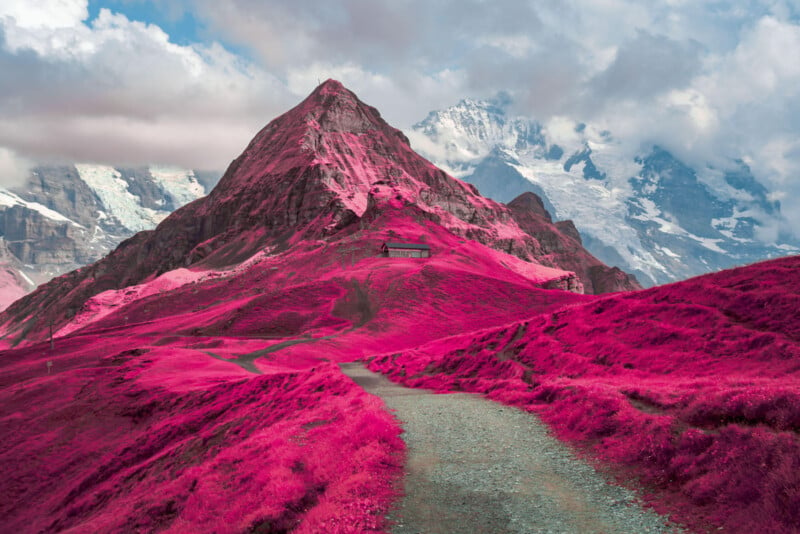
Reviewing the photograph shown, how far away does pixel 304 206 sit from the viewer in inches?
5507

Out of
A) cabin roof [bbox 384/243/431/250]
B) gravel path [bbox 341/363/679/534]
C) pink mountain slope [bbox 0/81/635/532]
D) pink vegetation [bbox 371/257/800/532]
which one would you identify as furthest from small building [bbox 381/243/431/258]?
gravel path [bbox 341/363/679/534]

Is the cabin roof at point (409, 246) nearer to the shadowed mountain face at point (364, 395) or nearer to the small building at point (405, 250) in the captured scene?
the small building at point (405, 250)

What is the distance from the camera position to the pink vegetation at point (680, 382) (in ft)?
25.5

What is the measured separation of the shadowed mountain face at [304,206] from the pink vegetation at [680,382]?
9068 cm

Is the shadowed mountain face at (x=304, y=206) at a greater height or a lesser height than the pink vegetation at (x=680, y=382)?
greater

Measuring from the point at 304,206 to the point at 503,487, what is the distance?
5383 inches

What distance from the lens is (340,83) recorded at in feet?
637

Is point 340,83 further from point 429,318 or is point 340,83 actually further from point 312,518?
point 312,518

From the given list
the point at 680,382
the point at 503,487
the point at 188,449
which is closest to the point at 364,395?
the point at 188,449

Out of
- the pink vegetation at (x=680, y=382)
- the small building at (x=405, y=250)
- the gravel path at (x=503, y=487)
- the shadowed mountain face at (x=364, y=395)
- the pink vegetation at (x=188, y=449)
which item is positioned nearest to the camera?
the pink vegetation at (x=680, y=382)

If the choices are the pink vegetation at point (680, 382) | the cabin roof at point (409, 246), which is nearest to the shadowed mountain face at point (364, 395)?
the pink vegetation at point (680, 382)

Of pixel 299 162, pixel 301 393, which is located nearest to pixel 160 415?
pixel 301 393

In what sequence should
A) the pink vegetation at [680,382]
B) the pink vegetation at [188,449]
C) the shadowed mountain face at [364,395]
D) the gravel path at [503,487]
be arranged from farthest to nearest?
the pink vegetation at [188,449]
the shadowed mountain face at [364,395]
the gravel path at [503,487]
the pink vegetation at [680,382]

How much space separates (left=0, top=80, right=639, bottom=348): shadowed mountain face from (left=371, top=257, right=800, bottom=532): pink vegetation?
90.7m
